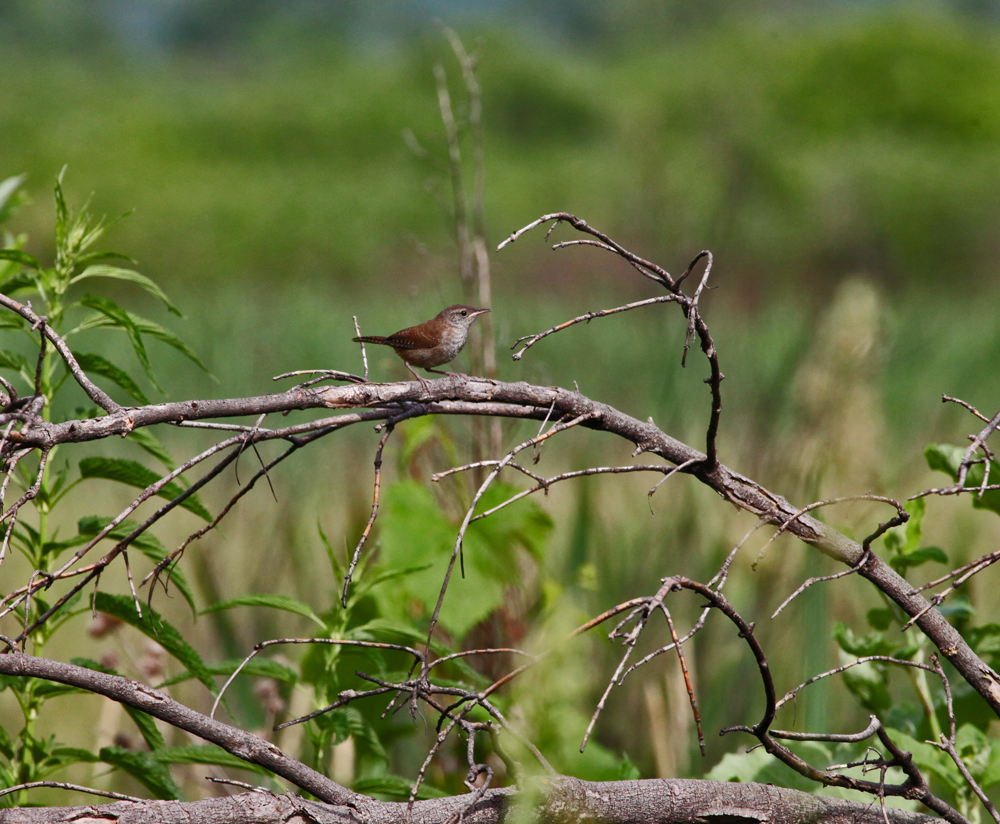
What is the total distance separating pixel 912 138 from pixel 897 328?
12372 millimetres

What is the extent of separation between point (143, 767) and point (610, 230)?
11408mm

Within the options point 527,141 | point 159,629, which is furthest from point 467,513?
point 527,141

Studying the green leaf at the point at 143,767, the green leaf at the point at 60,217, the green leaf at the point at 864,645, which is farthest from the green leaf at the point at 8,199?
the green leaf at the point at 864,645

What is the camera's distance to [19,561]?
275cm

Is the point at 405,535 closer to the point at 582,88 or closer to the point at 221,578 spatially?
the point at 221,578

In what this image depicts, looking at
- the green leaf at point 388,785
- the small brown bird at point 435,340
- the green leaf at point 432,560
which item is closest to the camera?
the green leaf at point 388,785

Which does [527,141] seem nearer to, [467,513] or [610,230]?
[610,230]

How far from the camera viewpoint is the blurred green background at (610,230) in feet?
6.81

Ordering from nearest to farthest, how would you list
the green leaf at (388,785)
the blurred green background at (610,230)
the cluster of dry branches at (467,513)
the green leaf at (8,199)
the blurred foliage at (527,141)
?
Result: the cluster of dry branches at (467,513) < the green leaf at (388,785) < the green leaf at (8,199) < the blurred green background at (610,230) < the blurred foliage at (527,141)

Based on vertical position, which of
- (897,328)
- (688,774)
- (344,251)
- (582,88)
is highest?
(582,88)

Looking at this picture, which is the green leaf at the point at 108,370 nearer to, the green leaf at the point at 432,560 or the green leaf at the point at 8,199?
the green leaf at the point at 8,199

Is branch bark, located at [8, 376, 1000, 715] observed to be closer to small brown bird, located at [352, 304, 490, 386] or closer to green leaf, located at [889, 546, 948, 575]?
green leaf, located at [889, 546, 948, 575]

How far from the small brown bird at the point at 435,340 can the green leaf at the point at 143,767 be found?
0.82m

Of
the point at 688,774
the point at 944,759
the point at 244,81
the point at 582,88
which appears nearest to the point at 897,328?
the point at 688,774
